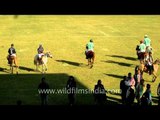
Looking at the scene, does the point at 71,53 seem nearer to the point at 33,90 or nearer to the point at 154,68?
the point at 154,68

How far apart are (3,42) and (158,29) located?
62.9 ft

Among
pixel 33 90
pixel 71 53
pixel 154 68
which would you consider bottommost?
pixel 33 90

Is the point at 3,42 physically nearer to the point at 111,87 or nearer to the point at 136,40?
the point at 136,40

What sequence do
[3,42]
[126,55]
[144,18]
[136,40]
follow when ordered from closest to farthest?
[126,55]
[3,42]
[136,40]
[144,18]

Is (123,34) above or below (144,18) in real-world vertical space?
below

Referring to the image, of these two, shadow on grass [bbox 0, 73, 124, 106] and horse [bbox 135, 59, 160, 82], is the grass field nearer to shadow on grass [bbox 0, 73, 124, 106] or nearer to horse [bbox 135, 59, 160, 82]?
shadow on grass [bbox 0, 73, 124, 106]

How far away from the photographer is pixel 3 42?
97.7 ft

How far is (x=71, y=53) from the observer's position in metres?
26.1

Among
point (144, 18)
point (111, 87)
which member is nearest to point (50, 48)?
point (111, 87)

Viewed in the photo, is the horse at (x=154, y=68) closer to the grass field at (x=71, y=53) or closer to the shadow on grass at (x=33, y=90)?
the grass field at (x=71, y=53)

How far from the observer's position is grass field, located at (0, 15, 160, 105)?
17.0 m

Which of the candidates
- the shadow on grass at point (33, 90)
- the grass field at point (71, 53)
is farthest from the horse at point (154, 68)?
the shadow on grass at point (33, 90)

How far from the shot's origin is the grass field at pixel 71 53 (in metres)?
17.0

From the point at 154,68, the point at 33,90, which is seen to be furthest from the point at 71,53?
the point at 33,90
